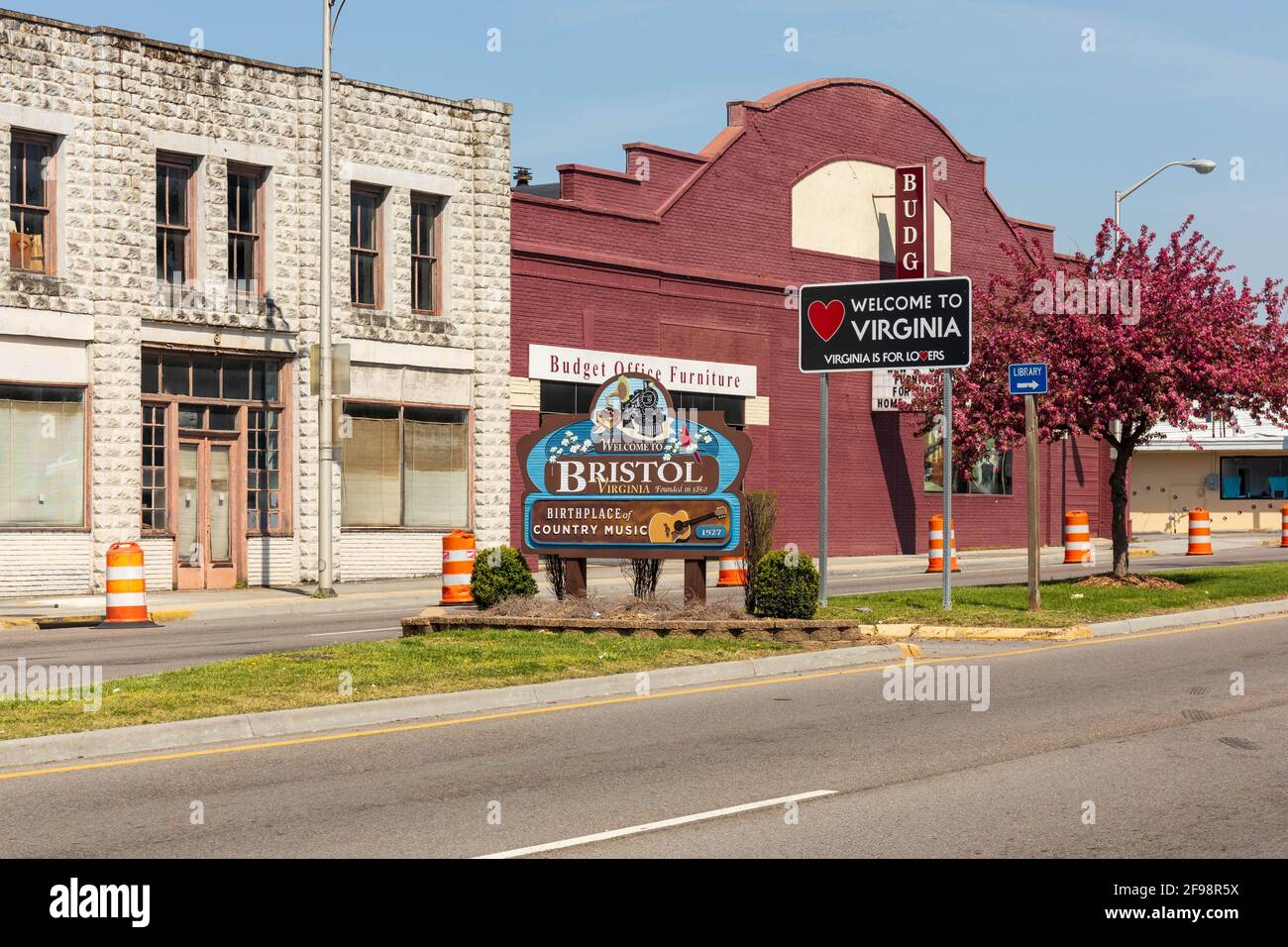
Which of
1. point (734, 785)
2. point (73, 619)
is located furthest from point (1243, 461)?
point (734, 785)

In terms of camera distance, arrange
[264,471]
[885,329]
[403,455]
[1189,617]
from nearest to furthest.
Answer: [885,329], [1189,617], [264,471], [403,455]

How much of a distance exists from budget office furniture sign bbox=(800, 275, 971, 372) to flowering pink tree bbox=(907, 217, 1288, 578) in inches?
181

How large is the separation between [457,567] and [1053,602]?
27.0 feet

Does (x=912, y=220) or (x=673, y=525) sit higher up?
(x=912, y=220)

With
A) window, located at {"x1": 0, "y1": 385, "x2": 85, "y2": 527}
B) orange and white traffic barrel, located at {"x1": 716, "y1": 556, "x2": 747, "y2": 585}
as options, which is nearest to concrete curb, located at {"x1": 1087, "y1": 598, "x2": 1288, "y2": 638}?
orange and white traffic barrel, located at {"x1": 716, "y1": 556, "x2": 747, "y2": 585}

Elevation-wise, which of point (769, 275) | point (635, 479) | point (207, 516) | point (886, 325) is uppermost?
point (769, 275)

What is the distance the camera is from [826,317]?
2073 centimetres

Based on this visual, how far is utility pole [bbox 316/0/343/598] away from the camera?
25.2m

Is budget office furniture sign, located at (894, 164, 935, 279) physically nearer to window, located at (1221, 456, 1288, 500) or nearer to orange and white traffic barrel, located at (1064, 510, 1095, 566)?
orange and white traffic barrel, located at (1064, 510, 1095, 566)

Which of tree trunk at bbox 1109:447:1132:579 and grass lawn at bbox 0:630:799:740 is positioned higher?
tree trunk at bbox 1109:447:1132:579

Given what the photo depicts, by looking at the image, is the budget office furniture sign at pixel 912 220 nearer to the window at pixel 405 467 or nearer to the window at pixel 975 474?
the window at pixel 975 474

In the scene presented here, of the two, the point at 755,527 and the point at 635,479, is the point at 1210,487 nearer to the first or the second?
the point at 755,527
